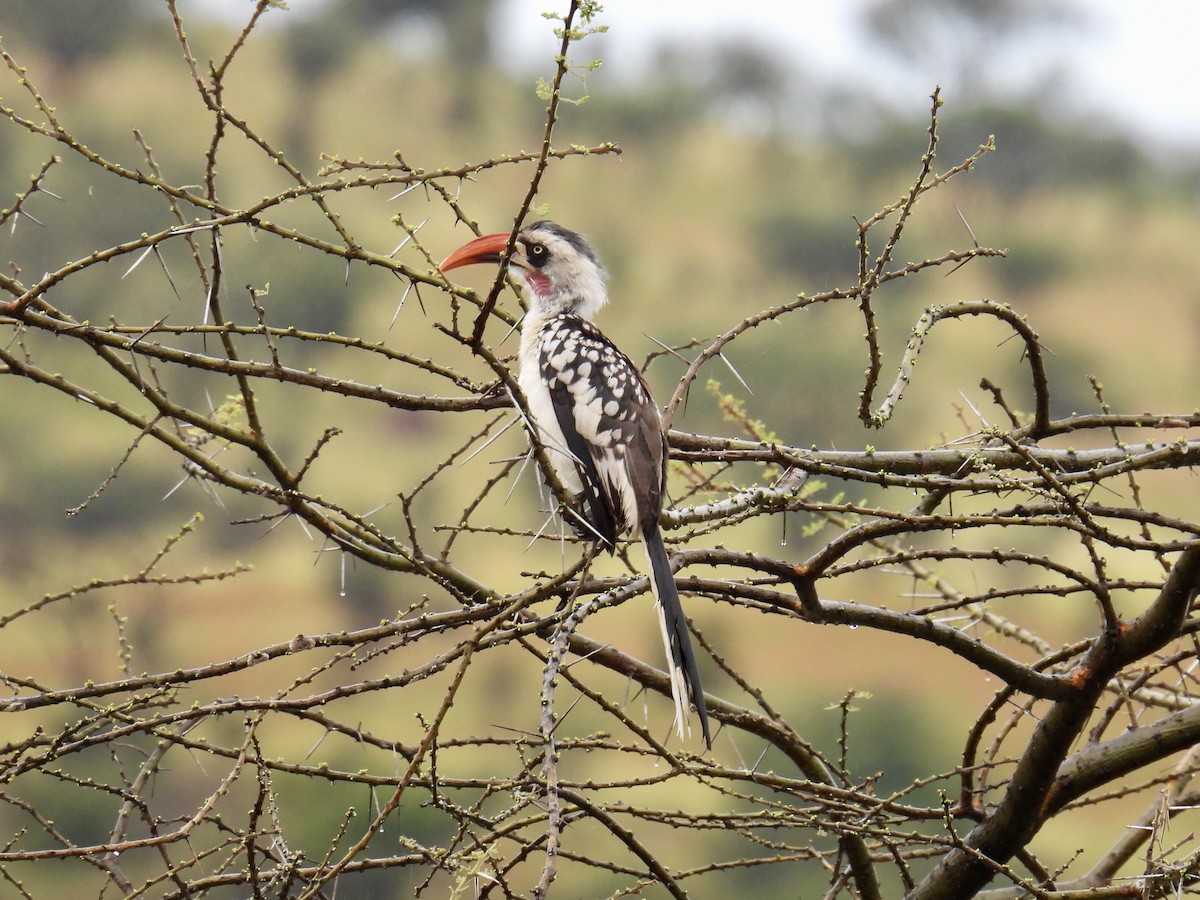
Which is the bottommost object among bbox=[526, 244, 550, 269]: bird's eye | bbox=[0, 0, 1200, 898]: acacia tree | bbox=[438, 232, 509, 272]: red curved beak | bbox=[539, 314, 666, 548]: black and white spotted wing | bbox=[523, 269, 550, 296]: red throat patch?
bbox=[0, 0, 1200, 898]: acacia tree

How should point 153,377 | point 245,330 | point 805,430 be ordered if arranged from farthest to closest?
point 805,430, point 153,377, point 245,330

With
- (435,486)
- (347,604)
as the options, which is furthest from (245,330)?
(347,604)

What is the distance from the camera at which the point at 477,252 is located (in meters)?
2.85

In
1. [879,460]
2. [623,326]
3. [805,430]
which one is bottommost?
[879,460]

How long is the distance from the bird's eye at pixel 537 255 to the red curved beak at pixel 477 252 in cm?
24

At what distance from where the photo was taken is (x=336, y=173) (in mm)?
1781

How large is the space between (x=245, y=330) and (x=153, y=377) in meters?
0.49

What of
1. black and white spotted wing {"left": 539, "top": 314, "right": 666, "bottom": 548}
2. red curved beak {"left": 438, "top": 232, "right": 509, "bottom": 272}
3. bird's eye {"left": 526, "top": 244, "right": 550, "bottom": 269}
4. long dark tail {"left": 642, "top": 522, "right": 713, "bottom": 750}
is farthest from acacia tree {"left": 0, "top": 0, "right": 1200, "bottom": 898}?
bird's eye {"left": 526, "top": 244, "right": 550, "bottom": 269}

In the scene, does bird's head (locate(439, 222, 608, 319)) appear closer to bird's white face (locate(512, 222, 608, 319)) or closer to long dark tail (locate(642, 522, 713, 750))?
bird's white face (locate(512, 222, 608, 319))

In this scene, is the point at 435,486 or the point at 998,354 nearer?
the point at 435,486

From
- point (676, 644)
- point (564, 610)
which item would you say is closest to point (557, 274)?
point (676, 644)

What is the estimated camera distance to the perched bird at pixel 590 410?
8.09 feet

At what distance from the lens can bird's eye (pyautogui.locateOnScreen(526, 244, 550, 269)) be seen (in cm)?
312

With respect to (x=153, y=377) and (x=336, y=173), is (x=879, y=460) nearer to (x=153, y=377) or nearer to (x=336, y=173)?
(x=336, y=173)
